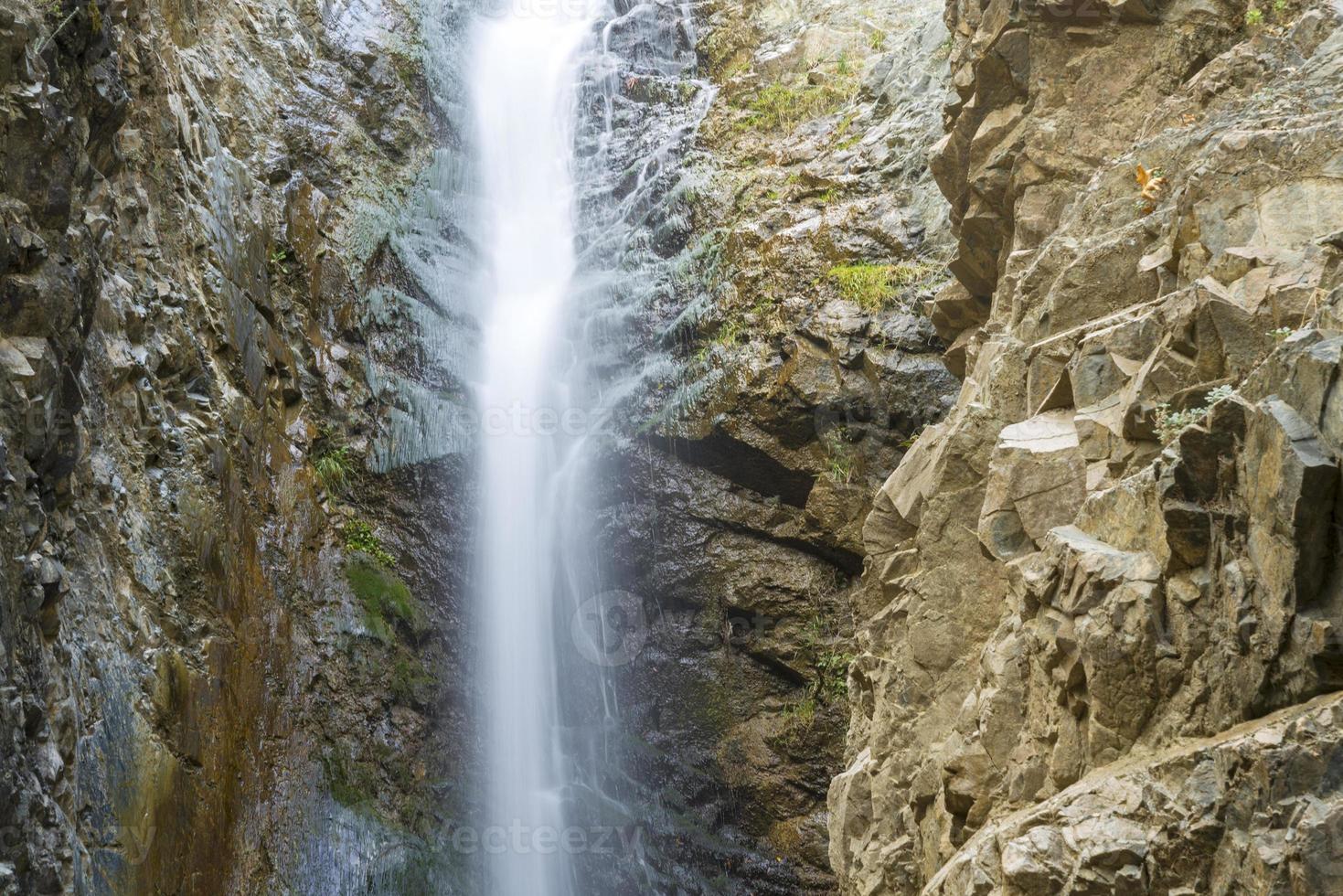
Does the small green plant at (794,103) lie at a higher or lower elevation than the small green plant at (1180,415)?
higher

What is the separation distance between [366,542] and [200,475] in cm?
320

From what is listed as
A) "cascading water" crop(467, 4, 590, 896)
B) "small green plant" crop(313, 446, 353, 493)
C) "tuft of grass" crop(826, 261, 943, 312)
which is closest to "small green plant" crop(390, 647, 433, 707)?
"cascading water" crop(467, 4, 590, 896)

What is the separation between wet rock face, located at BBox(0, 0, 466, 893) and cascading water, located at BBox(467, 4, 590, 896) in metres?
0.67

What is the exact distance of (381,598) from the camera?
41.7 feet

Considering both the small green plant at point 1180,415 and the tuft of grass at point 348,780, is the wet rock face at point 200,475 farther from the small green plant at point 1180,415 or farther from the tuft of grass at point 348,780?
the small green plant at point 1180,415

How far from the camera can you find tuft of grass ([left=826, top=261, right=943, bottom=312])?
42.5 feet

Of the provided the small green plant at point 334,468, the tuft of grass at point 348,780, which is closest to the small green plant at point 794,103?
the small green plant at point 334,468

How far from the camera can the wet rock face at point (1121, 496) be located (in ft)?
12.7

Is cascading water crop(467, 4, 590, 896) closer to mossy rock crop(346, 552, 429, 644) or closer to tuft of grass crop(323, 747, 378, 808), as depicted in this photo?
mossy rock crop(346, 552, 429, 644)

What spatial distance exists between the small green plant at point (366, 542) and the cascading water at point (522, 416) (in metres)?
1.21

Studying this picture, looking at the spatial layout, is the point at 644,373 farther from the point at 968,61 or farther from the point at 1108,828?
the point at 1108,828

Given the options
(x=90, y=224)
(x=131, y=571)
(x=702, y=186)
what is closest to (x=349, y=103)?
(x=702, y=186)

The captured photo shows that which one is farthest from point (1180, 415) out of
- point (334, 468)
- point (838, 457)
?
point (334, 468)

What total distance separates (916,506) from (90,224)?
700cm
